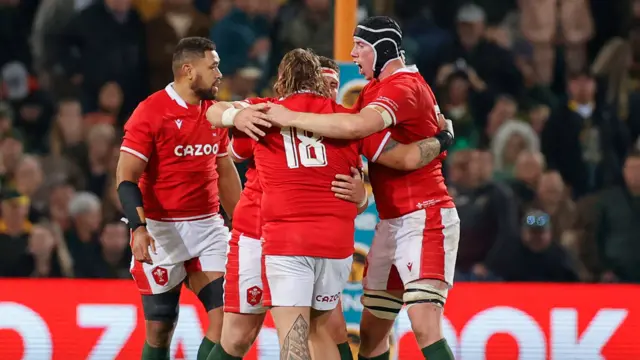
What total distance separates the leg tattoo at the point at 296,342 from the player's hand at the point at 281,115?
943mm

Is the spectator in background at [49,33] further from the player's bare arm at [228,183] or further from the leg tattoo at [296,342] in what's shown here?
the leg tattoo at [296,342]

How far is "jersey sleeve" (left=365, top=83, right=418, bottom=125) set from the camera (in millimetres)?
5328

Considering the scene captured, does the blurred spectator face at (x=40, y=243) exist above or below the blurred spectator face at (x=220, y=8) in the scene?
below

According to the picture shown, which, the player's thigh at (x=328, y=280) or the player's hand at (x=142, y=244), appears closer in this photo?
the player's thigh at (x=328, y=280)

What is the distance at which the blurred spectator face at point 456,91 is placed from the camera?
9773 millimetres

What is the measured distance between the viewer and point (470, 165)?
31.2 ft

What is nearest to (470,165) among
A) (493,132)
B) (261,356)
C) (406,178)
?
(493,132)

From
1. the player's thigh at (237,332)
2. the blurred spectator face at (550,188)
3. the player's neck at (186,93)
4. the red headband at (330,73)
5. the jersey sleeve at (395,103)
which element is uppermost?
the red headband at (330,73)

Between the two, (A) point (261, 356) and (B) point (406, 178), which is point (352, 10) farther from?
(A) point (261, 356)

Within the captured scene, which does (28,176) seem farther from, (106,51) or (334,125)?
(334,125)

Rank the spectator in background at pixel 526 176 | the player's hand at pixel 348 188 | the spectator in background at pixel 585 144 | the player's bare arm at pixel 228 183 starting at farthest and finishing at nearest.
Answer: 1. the spectator in background at pixel 585 144
2. the spectator in background at pixel 526 176
3. the player's bare arm at pixel 228 183
4. the player's hand at pixel 348 188

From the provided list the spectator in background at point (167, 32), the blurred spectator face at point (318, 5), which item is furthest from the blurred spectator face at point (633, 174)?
the spectator in background at point (167, 32)

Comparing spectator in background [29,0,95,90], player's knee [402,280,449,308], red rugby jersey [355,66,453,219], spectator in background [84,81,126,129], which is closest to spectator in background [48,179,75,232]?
spectator in background [84,81,126,129]

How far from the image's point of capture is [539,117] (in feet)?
32.2
